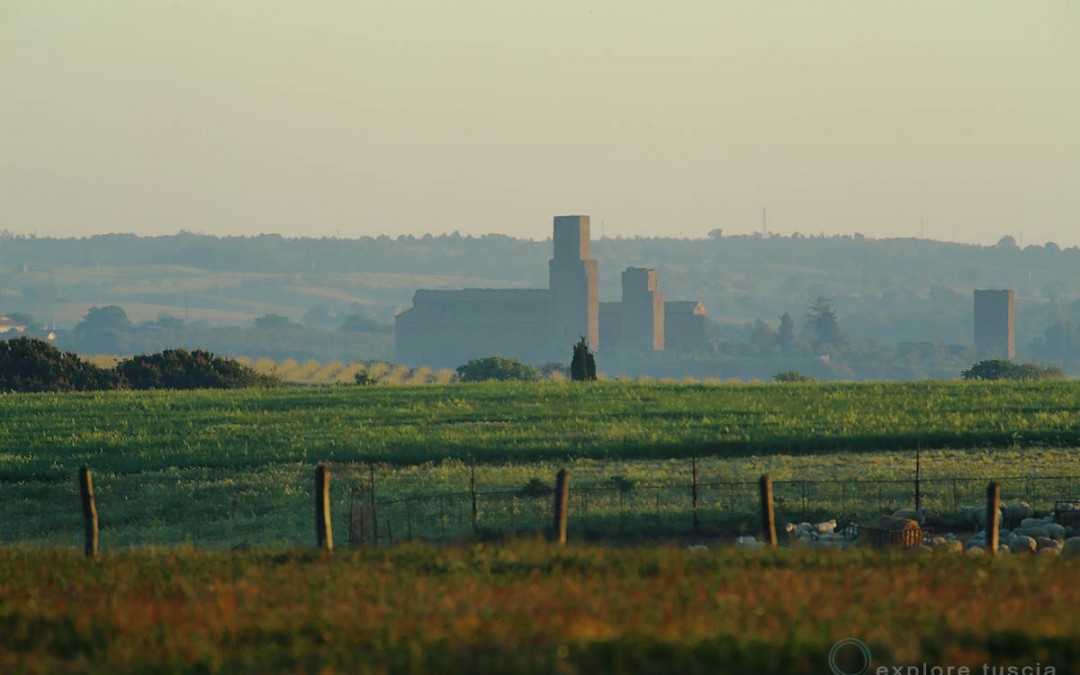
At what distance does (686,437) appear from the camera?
1335 inches

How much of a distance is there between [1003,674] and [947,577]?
381cm

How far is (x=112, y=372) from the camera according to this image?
65125mm

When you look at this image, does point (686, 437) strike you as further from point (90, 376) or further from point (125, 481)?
point (90, 376)

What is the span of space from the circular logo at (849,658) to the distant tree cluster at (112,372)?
5627 cm

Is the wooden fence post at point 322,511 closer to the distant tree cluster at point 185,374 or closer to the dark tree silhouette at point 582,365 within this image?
the dark tree silhouette at point 582,365

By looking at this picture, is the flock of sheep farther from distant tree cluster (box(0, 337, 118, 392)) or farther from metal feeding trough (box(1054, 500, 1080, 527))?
distant tree cluster (box(0, 337, 118, 392))

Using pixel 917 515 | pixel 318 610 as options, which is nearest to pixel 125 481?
pixel 917 515

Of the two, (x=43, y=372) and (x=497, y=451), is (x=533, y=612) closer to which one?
(x=497, y=451)

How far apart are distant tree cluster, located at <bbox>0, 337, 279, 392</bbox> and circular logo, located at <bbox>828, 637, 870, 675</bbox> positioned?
56.3 meters

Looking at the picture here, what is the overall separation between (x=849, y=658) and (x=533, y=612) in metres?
2.81

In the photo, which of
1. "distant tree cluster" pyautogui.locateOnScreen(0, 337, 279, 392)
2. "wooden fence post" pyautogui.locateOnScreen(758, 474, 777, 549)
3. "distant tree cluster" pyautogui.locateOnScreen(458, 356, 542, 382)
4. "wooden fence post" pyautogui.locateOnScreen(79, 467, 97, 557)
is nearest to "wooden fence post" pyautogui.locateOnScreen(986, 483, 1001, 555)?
"wooden fence post" pyautogui.locateOnScreen(758, 474, 777, 549)

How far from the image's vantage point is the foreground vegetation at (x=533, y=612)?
1020 centimetres

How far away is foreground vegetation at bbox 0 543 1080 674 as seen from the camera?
10203 mm

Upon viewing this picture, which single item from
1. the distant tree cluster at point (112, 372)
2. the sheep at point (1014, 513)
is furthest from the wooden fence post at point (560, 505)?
the distant tree cluster at point (112, 372)
